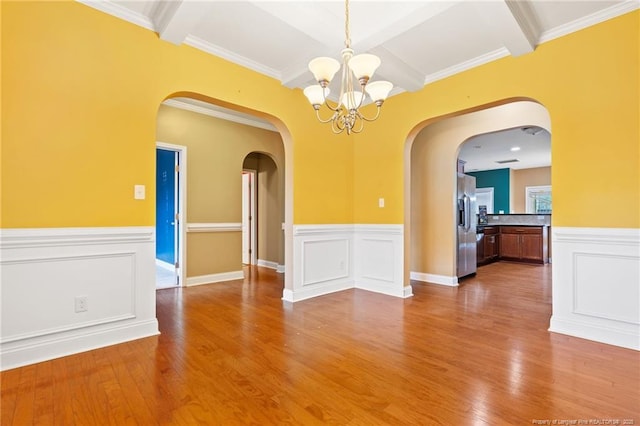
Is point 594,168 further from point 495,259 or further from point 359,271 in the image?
point 495,259

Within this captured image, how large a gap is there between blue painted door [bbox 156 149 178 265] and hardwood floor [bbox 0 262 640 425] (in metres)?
2.09

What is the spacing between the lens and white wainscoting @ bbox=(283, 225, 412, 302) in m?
4.05

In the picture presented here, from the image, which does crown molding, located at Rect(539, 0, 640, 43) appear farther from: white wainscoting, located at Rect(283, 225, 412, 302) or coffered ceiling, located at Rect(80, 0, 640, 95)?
white wainscoting, located at Rect(283, 225, 412, 302)

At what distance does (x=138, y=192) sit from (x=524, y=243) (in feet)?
25.8

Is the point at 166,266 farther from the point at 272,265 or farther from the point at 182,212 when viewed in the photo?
the point at 272,265

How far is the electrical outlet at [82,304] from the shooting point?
8.04 feet

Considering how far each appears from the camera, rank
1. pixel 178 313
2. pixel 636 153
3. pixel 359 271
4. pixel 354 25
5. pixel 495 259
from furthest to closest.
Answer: pixel 495 259 < pixel 359 271 < pixel 178 313 < pixel 354 25 < pixel 636 153

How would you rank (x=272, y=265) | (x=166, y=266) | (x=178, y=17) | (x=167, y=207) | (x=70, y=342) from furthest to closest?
1. (x=272, y=265)
2. (x=166, y=266)
3. (x=167, y=207)
4. (x=178, y=17)
5. (x=70, y=342)

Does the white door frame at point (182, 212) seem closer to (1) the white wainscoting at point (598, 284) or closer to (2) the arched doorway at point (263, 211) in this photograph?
(2) the arched doorway at point (263, 211)

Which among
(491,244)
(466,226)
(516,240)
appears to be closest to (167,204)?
(466,226)

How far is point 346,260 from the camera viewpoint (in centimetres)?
460

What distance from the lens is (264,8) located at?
260 cm

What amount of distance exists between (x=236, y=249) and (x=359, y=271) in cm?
212

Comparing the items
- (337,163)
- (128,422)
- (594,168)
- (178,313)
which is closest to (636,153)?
(594,168)
